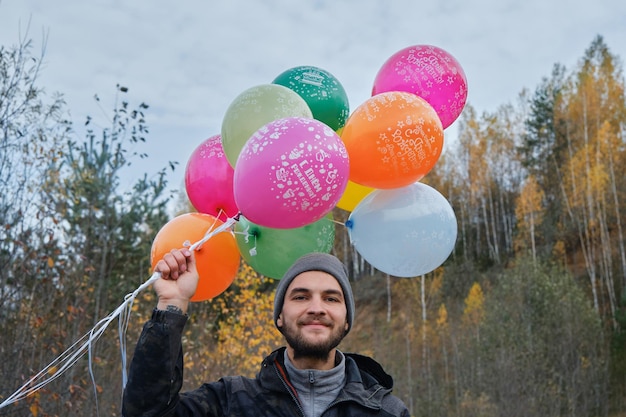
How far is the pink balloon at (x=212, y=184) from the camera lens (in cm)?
261

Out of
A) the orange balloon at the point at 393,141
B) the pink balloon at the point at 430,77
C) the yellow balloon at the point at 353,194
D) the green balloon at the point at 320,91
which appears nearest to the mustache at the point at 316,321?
the orange balloon at the point at 393,141

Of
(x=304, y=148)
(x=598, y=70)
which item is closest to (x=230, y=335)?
(x=304, y=148)

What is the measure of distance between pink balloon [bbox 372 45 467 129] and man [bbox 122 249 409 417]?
109cm

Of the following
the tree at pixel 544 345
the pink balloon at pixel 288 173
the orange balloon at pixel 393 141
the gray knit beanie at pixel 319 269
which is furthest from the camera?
the tree at pixel 544 345

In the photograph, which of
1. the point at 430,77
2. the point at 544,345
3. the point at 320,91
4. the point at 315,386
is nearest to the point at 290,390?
the point at 315,386

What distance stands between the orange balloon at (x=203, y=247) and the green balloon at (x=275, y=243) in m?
0.15

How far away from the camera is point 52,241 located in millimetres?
4836

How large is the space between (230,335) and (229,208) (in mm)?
6377

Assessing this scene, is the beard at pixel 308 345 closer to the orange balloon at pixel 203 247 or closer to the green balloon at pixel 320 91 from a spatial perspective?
the orange balloon at pixel 203 247

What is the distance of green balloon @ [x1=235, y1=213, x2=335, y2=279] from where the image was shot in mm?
2549

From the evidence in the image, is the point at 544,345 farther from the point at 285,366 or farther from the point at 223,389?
the point at 223,389

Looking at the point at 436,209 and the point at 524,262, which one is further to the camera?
the point at 524,262

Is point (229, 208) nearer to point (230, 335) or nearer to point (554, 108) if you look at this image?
point (230, 335)

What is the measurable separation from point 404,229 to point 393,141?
0.40m
